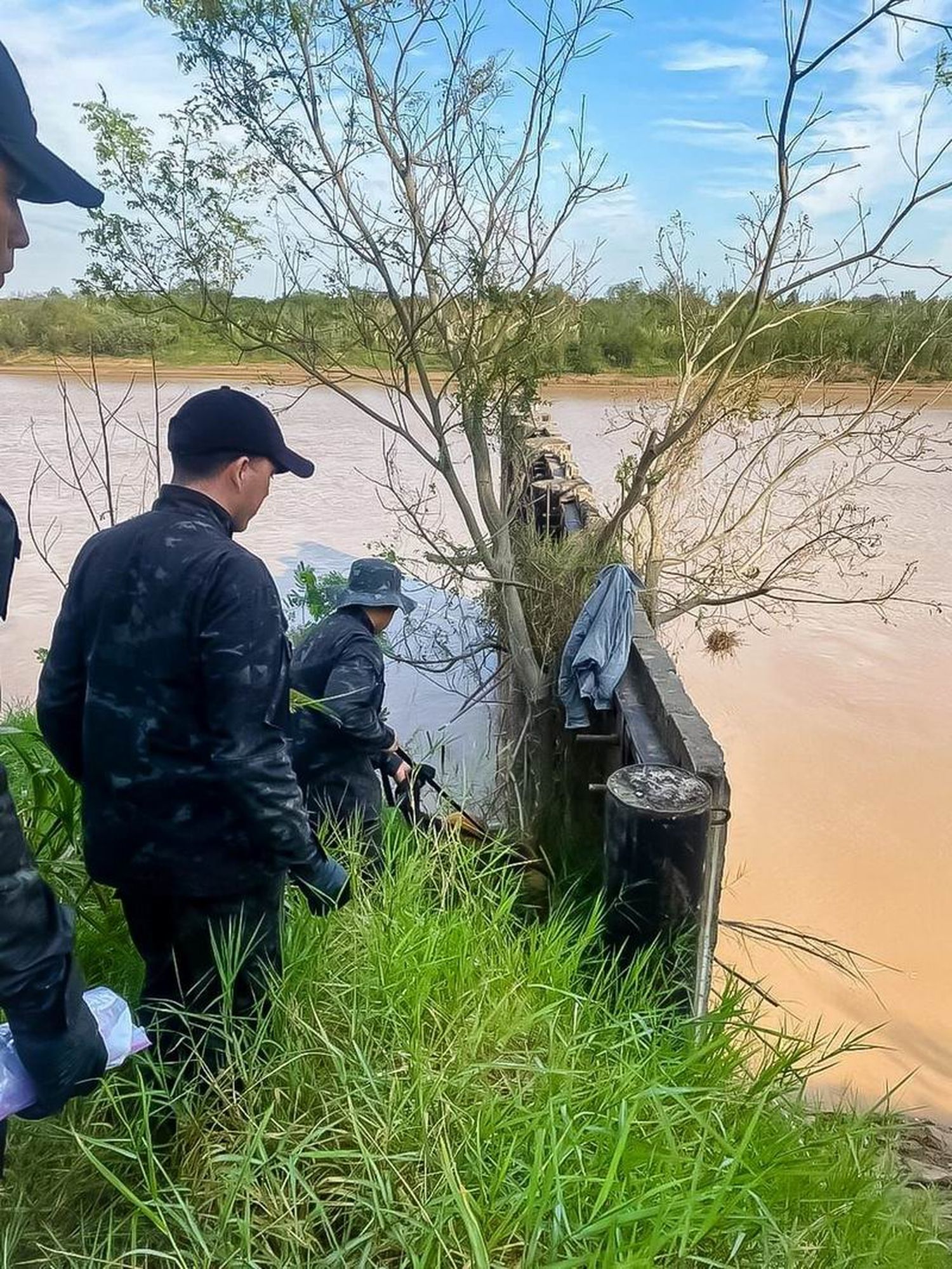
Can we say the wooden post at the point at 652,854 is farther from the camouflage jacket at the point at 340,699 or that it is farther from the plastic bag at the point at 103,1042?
the plastic bag at the point at 103,1042

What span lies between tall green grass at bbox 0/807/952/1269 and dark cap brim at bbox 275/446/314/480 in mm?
1275

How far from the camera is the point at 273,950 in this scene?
221cm

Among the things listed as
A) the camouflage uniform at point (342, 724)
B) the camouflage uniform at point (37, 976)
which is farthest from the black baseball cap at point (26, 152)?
the camouflage uniform at point (342, 724)

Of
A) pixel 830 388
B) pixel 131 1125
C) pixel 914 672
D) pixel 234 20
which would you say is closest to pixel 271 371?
pixel 234 20

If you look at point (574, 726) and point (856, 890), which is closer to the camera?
point (574, 726)

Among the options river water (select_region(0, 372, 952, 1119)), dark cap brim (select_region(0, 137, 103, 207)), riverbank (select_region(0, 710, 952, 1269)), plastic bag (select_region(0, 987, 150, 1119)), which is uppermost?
dark cap brim (select_region(0, 137, 103, 207))

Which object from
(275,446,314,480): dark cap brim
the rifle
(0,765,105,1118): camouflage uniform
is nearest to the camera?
(0,765,105,1118): camouflage uniform

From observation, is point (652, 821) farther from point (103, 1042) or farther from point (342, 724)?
point (103, 1042)

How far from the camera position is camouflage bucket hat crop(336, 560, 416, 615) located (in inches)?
142

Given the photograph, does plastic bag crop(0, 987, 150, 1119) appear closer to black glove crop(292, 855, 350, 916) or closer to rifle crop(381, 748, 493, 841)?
black glove crop(292, 855, 350, 916)

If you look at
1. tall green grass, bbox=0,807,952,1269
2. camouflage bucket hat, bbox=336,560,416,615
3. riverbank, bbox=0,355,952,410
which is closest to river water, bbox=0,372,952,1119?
riverbank, bbox=0,355,952,410

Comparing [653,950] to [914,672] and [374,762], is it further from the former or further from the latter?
[914,672]

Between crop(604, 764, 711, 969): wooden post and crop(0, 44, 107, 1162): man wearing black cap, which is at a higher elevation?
crop(0, 44, 107, 1162): man wearing black cap

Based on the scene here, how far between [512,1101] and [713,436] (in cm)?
1030
